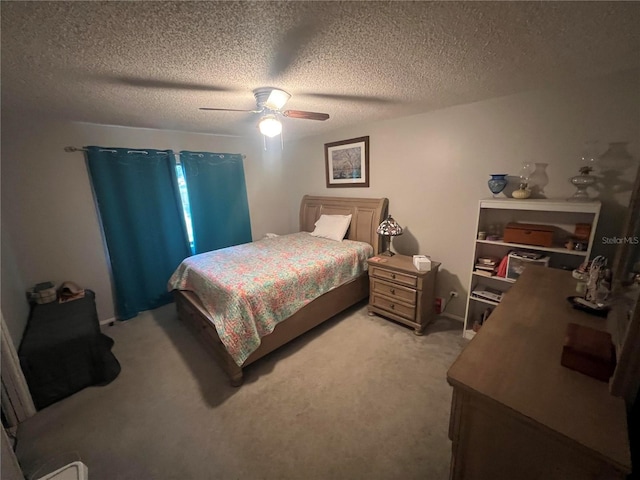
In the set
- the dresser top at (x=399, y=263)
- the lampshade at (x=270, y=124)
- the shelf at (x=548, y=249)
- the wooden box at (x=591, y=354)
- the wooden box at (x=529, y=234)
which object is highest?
the lampshade at (x=270, y=124)

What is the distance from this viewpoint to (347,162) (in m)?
3.46

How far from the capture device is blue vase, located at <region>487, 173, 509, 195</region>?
7.06 feet

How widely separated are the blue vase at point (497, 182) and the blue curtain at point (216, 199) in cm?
322

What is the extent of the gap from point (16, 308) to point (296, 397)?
7.96 feet

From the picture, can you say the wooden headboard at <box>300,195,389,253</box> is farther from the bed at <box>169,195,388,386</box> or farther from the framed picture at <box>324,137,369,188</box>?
the framed picture at <box>324,137,369,188</box>

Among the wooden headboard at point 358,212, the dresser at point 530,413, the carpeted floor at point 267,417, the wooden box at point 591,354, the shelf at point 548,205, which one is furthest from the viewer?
the wooden headboard at point 358,212

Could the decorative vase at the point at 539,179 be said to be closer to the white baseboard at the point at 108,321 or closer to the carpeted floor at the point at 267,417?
the carpeted floor at the point at 267,417

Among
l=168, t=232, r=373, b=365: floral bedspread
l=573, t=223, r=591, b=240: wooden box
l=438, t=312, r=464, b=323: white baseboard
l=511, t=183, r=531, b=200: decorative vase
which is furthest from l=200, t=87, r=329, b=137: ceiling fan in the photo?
l=438, t=312, r=464, b=323: white baseboard

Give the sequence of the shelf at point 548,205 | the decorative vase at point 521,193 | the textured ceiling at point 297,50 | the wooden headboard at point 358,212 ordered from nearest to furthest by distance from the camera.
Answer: the textured ceiling at point 297,50 < the shelf at point 548,205 < the decorative vase at point 521,193 < the wooden headboard at point 358,212

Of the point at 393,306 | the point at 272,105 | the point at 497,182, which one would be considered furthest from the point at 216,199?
the point at 497,182

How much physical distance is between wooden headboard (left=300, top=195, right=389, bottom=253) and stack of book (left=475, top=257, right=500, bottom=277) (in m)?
1.12

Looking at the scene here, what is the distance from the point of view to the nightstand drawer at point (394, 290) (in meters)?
2.53

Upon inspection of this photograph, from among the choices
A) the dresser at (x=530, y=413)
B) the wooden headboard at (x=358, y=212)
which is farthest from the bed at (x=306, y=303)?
the dresser at (x=530, y=413)

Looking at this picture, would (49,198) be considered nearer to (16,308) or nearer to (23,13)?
(16,308)
